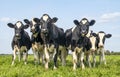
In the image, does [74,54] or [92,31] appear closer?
[74,54]

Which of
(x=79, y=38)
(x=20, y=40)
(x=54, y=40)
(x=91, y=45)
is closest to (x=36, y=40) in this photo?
(x=20, y=40)

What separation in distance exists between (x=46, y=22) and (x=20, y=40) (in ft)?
11.9

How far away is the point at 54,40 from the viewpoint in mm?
20703

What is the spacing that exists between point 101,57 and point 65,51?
9.85ft

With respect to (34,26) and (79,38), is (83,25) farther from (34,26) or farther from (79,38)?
(34,26)

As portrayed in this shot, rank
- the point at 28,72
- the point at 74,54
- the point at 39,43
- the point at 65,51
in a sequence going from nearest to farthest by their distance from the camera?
the point at 28,72 < the point at 74,54 < the point at 39,43 < the point at 65,51

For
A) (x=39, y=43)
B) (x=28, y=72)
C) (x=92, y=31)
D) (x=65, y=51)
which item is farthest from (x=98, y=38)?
(x=28, y=72)

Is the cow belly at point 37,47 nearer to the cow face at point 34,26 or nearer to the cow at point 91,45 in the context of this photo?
the cow face at point 34,26

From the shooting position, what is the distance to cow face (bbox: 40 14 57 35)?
65.1ft

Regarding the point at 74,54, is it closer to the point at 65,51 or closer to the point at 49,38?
the point at 49,38

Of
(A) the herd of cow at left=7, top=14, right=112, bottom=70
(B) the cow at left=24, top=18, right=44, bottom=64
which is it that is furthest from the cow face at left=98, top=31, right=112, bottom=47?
(B) the cow at left=24, top=18, right=44, bottom=64

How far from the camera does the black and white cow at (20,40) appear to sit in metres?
22.9

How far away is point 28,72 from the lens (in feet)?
54.9

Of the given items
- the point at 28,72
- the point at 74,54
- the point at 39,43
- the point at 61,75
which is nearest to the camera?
the point at 61,75
